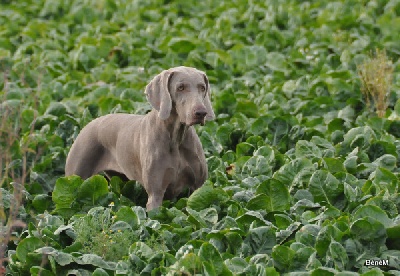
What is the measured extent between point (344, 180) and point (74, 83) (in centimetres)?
429

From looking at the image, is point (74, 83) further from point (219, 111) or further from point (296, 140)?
point (296, 140)

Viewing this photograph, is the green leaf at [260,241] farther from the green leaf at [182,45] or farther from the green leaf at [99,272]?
the green leaf at [182,45]

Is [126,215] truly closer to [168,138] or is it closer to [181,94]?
[168,138]

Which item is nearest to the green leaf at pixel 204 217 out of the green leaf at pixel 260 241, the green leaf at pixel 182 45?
the green leaf at pixel 260 241

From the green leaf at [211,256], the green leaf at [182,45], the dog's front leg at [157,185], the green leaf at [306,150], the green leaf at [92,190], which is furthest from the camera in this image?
the green leaf at [182,45]

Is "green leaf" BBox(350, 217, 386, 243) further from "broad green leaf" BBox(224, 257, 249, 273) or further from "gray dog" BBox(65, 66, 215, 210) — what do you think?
"gray dog" BBox(65, 66, 215, 210)

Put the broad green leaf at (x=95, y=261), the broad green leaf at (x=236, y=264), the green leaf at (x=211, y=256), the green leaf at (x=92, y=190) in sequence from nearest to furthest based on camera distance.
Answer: the green leaf at (x=211, y=256) → the broad green leaf at (x=236, y=264) → the broad green leaf at (x=95, y=261) → the green leaf at (x=92, y=190)

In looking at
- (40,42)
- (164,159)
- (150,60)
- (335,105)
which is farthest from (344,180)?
(40,42)

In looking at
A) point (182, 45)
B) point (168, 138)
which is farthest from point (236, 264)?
point (182, 45)

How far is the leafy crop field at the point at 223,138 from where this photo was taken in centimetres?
613

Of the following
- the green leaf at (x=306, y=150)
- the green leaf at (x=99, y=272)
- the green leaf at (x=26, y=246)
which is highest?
the green leaf at (x=26, y=246)

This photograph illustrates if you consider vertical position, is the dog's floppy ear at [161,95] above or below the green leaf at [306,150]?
above

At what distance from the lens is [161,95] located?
23.1ft

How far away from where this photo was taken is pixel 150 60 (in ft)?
39.0
